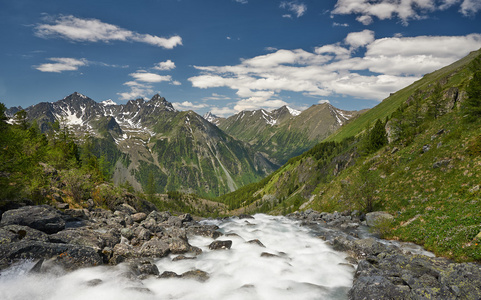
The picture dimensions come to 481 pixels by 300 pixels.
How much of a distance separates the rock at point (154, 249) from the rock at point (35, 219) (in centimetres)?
812

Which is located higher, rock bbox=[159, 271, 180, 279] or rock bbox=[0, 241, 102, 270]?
rock bbox=[0, 241, 102, 270]

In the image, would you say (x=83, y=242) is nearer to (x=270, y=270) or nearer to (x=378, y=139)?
(x=270, y=270)

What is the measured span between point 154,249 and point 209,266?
5.76 metres

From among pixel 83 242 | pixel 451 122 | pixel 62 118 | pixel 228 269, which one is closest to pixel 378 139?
pixel 451 122

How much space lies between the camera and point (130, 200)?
54562 mm

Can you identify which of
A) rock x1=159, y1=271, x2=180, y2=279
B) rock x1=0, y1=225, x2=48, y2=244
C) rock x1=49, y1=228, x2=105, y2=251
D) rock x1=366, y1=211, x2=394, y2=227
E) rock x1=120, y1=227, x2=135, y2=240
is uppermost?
rock x1=0, y1=225, x2=48, y2=244

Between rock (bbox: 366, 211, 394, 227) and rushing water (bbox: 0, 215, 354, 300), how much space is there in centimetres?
1147

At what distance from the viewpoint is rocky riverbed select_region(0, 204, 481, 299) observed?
13.7 m

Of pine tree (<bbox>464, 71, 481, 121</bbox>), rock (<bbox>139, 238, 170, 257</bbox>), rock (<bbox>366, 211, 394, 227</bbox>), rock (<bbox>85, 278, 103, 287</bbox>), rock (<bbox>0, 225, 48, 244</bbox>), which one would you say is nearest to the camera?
rock (<bbox>85, 278, 103, 287</bbox>)

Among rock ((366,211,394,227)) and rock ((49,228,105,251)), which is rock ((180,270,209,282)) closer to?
rock ((49,228,105,251))

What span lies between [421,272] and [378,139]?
73.3 metres

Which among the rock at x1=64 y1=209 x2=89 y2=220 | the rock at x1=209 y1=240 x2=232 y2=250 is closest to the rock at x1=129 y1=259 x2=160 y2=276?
the rock at x1=209 y1=240 x2=232 y2=250

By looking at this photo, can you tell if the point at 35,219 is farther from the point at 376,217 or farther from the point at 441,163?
the point at 441,163

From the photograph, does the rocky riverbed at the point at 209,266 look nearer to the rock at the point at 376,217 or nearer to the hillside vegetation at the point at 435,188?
the hillside vegetation at the point at 435,188
